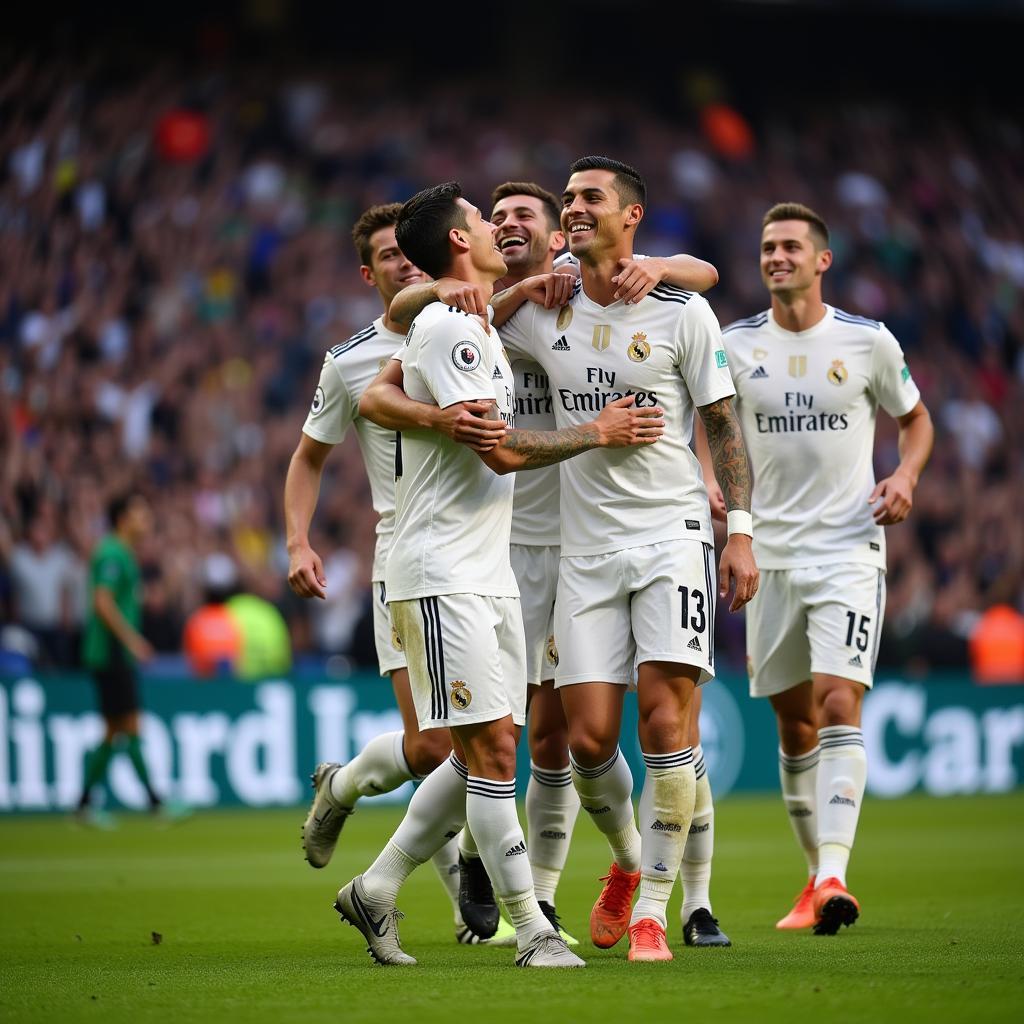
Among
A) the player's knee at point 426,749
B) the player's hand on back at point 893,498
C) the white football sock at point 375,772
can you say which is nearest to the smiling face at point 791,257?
the player's hand on back at point 893,498

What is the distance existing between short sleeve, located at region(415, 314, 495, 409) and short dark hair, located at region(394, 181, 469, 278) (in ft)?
0.95

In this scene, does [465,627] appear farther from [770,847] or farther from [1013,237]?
[1013,237]

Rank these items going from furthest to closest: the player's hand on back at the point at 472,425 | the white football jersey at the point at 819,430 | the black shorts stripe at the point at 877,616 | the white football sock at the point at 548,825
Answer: the white football jersey at the point at 819,430 → the black shorts stripe at the point at 877,616 → the white football sock at the point at 548,825 → the player's hand on back at the point at 472,425

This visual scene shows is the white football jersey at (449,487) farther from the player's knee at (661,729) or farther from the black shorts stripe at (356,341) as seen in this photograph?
the black shorts stripe at (356,341)

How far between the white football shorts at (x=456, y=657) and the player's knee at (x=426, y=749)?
3.25 feet

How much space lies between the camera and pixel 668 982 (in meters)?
5.27

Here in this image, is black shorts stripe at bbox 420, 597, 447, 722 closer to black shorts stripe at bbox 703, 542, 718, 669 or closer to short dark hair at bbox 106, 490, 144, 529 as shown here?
black shorts stripe at bbox 703, 542, 718, 669

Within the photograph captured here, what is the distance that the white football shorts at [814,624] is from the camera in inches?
291

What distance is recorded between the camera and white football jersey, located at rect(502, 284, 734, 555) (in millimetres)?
6305

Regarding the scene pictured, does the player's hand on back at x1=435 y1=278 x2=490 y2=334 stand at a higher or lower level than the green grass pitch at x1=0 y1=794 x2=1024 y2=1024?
higher

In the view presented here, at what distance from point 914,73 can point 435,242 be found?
22507mm

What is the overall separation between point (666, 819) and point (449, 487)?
4.49ft

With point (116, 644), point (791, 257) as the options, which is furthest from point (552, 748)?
point (116, 644)

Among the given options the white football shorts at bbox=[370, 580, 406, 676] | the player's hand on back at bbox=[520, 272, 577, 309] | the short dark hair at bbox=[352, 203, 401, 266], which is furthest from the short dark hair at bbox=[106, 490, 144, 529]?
the player's hand on back at bbox=[520, 272, 577, 309]
